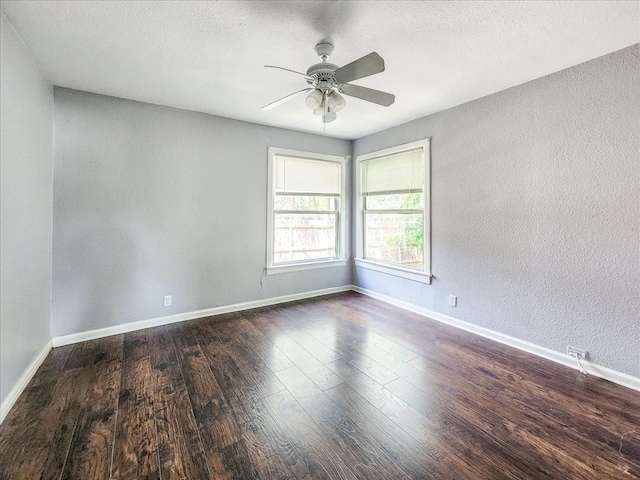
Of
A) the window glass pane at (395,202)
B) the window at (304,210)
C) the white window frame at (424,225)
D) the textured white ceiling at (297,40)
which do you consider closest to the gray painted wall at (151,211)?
the window at (304,210)

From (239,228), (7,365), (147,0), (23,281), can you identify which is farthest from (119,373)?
(147,0)

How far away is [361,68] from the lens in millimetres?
1870

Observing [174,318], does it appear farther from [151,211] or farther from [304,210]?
[304,210]

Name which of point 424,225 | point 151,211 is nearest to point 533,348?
point 424,225

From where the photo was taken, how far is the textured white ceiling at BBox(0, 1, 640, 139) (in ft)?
6.02

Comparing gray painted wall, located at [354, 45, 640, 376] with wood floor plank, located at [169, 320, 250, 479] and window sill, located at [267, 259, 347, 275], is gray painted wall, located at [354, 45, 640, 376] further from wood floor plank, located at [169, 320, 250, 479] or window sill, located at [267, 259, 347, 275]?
wood floor plank, located at [169, 320, 250, 479]

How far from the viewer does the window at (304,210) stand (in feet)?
13.9

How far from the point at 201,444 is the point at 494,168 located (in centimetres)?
337

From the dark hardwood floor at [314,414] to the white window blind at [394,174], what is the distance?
2.03 m

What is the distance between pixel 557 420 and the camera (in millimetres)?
1853

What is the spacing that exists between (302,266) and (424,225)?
1.83 meters

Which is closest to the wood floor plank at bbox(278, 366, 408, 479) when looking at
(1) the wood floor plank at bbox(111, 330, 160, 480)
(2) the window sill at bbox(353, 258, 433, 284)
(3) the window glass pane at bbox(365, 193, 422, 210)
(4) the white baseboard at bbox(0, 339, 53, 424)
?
(1) the wood floor plank at bbox(111, 330, 160, 480)

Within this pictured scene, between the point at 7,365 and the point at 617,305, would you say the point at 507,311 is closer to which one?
the point at 617,305

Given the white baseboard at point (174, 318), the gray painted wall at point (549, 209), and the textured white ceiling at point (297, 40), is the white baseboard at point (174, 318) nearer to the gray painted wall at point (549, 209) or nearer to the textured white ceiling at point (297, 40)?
the gray painted wall at point (549, 209)
